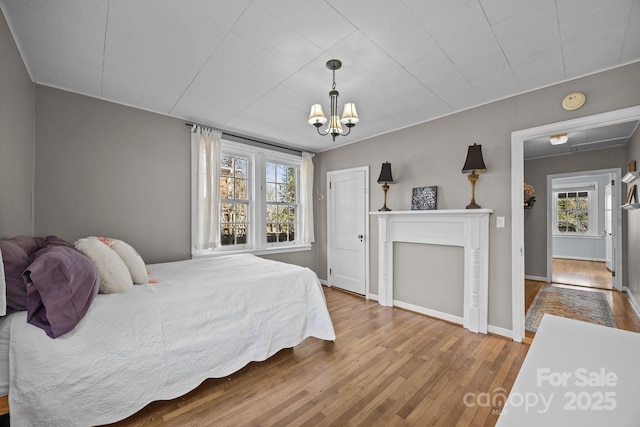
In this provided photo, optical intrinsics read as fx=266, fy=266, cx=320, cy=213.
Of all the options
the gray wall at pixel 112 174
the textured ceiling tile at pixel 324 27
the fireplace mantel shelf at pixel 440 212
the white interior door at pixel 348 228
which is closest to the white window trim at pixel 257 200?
the gray wall at pixel 112 174

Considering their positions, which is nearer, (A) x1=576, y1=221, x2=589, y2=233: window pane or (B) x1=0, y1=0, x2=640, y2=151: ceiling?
(B) x1=0, y1=0, x2=640, y2=151: ceiling

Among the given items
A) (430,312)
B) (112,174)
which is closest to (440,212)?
(430,312)

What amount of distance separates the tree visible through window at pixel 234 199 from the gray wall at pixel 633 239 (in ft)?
17.1

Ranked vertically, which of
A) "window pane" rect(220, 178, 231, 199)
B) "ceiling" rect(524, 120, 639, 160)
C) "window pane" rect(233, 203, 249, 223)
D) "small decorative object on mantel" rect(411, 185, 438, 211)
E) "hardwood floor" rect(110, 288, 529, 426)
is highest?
"ceiling" rect(524, 120, 639, 160)

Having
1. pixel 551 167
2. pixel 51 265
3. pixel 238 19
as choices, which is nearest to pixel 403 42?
pixel 238 19

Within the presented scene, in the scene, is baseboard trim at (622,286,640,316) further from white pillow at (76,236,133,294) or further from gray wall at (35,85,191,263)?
gray wall at (35,85,191,263)

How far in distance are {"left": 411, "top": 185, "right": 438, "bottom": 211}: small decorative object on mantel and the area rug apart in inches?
68.1

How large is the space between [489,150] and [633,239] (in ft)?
9.52

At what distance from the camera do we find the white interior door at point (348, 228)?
4250 millimetres

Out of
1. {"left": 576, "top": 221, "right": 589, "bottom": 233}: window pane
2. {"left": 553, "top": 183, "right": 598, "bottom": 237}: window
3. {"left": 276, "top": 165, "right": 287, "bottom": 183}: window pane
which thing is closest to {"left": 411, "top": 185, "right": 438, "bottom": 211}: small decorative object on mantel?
{"left": 276, "top": 165, "right": 287, "bottom": 183}: window pane

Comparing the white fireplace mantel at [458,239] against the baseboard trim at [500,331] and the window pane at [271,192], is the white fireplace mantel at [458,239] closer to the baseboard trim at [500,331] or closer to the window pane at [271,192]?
the baseboard trim at [500,331]

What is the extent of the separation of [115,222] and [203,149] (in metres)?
1.32

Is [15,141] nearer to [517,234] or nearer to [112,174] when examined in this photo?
[112,174]

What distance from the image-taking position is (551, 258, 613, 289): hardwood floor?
4.96 meters
